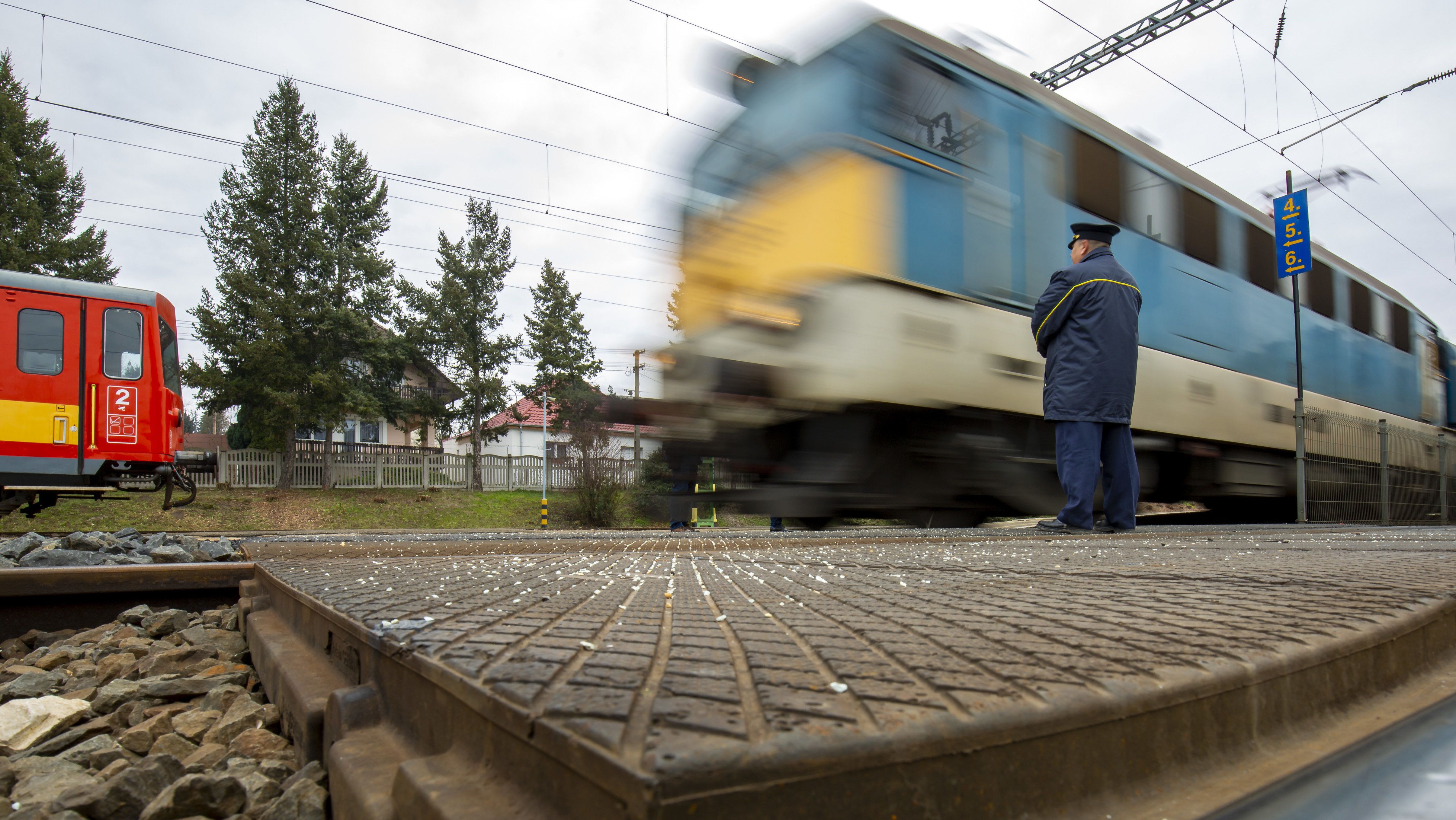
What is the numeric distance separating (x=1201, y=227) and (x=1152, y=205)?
1.12m

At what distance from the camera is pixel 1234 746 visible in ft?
2.39

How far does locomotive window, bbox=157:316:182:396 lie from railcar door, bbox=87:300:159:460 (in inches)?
7.9

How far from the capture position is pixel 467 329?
1060 inches

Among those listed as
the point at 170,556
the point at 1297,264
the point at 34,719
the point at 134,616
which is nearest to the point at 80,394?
the point at 170,556

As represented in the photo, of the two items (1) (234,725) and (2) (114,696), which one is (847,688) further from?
(2) (114,696)

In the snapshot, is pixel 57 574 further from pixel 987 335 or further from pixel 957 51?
pixel 957 51

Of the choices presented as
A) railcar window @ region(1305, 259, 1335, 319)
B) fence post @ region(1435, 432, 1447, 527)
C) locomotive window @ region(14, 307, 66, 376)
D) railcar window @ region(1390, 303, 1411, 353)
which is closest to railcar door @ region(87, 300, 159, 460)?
locomotive window @ region(14, 307, 66, 376)

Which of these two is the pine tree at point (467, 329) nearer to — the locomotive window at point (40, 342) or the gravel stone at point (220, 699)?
the locomotive window at point (40, 342)

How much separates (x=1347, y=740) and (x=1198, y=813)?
1.14 ft

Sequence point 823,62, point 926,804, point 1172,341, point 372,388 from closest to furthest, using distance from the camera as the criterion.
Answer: point 926,804 < point 823,62 < point 1172,341 < point 372,388

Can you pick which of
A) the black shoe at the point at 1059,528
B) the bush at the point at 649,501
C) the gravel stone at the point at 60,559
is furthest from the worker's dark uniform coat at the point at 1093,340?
the bush at the point at 649,501

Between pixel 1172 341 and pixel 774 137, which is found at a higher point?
pixel 774 137

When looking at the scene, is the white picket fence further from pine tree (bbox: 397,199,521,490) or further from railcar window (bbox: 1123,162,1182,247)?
railcar window (bbox: 1123,162,1182,247)

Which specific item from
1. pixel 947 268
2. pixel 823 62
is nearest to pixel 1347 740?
pixel 947 268
